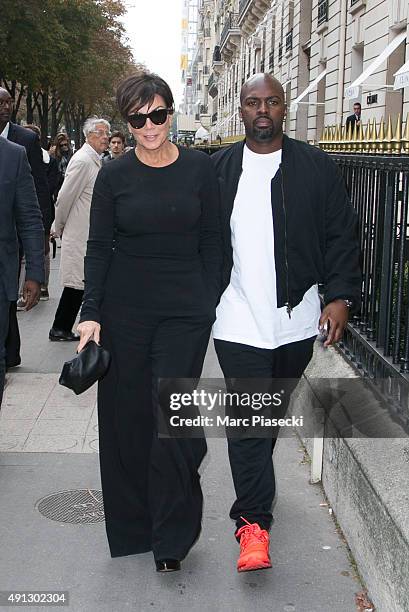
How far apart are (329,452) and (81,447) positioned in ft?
5.13

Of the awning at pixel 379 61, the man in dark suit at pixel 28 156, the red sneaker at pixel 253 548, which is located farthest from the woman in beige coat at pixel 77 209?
the awning at pixel 379 61

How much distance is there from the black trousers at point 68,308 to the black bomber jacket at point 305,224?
425 centimetres

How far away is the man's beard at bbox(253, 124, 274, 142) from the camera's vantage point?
11.8ft

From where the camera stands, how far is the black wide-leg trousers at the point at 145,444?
3.58 meters

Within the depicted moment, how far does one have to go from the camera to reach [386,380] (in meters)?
4.17

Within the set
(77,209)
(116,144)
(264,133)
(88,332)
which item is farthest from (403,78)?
(88,332)

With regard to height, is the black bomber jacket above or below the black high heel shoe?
above

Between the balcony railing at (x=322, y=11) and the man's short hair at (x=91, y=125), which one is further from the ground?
the balcony railing at (x=322, y=11)

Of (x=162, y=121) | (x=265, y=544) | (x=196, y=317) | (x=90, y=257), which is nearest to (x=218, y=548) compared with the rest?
(x=265, y=544)

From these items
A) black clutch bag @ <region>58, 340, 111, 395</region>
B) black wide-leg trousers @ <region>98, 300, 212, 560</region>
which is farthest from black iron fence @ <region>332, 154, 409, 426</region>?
black clutch bag @ <region>58, 340, 111, 395</region>

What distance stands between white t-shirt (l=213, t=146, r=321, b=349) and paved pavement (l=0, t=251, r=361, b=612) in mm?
955

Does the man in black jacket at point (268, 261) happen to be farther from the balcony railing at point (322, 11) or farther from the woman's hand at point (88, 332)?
the balcony railing at point (322, 11)

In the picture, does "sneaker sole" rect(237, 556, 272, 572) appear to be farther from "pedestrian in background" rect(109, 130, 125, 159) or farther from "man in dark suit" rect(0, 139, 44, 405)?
"pedestrian in background" rect(109, 130, 125, 159)

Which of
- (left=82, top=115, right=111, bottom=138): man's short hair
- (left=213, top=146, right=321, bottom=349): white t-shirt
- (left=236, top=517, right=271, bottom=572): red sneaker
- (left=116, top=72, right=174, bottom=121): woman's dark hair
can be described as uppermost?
(left=82, top=115, right=111, bottom=138): man's short hair
